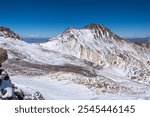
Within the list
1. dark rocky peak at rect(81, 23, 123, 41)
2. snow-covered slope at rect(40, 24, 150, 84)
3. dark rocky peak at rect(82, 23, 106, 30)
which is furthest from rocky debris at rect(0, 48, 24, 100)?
dark rocky peak at rect(82, 23, 106, 30)

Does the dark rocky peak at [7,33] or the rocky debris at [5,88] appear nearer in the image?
the rocky debris at [5,88]

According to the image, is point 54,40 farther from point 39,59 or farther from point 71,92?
point 71,92

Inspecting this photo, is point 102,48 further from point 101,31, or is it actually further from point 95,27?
point 95,27

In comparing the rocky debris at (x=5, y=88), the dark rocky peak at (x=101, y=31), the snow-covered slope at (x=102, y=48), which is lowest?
the rocky debris at (x=5, y=88)

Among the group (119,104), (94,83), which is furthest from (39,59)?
(119,104)

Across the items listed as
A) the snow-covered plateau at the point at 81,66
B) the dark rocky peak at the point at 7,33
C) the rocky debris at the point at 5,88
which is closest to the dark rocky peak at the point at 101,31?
the snow-covered plateau at the point at 81,66

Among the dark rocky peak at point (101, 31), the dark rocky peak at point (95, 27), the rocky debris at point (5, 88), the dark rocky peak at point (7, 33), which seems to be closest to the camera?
the rocky debris at point (5, 88)

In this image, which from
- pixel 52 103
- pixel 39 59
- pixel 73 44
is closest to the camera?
pixel 52 103

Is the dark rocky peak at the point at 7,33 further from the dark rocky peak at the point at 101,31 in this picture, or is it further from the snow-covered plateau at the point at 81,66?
the dark rocky peak at the point at 101,31

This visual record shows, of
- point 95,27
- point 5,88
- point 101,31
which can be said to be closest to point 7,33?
point 95,27
